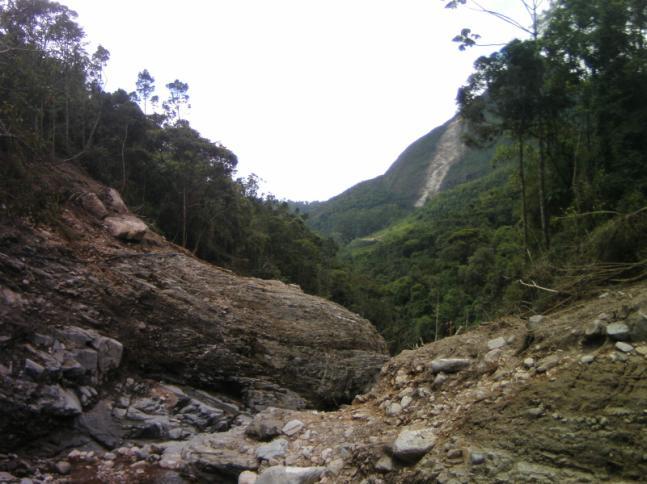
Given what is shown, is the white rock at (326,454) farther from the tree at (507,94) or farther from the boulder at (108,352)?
the tree at (507,94)

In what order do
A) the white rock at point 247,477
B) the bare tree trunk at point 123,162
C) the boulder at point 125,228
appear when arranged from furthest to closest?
1. the bare tree trunk at point 123,162
2. the boulder at point 125,228
3. the white rock at point 247,477

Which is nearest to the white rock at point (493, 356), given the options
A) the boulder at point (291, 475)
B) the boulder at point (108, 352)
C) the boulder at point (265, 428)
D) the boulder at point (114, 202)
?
the boulder at point (291, 475)

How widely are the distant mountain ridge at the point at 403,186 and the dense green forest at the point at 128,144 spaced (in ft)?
182

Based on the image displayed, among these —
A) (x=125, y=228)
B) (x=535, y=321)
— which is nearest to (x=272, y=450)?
(x=535, y=321)

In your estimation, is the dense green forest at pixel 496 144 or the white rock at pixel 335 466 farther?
the dense green forest at pixel 496 144

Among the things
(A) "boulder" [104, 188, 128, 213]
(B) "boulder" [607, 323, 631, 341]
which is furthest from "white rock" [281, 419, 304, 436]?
(A) "boulder" [104, 188, 128, 213]

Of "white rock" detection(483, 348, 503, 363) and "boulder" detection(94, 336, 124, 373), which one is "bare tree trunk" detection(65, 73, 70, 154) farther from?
"white rock" detection(483, 348, 503, 363)

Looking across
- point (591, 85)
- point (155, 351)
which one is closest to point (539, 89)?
point (591, 85)

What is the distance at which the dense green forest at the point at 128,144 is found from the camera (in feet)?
36.2

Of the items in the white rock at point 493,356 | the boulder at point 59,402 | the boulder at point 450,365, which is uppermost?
the boulder at point 59,402

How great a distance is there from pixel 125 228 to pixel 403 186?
86621 mm

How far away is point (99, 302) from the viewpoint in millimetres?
8031

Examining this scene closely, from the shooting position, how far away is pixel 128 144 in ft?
50.1

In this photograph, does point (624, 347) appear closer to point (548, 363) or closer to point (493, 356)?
point (548, 363)
